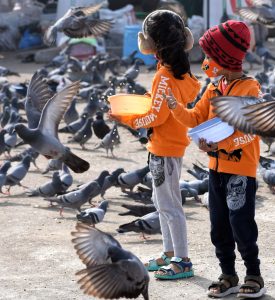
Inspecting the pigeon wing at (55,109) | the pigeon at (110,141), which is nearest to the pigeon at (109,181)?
the pigeon wing at (55,109)

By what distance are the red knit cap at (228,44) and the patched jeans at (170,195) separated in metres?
0.83

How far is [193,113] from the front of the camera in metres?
6.42

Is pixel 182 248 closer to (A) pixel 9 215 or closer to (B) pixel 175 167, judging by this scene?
(B) pixel 175 167

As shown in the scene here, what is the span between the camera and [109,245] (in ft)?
19.5

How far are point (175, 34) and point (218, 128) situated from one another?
837 mm

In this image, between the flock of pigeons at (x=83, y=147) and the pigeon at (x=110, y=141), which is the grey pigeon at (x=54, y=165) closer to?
the flock of pigeons at (x=83, y=147)

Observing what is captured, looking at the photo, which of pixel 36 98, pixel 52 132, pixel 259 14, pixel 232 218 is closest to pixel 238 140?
pixel 232 218

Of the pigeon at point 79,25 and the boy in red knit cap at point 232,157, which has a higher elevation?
the boy in red knit cap at point 232,157

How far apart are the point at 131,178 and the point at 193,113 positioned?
13.5 ft

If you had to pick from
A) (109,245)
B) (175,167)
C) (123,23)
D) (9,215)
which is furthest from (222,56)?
(123,23)

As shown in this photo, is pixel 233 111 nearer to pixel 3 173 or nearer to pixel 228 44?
pixel 228 44

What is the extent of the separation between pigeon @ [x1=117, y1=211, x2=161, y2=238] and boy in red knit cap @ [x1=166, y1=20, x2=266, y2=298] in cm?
180

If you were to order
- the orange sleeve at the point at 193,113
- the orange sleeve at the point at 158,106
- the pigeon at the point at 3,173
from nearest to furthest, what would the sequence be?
1. the orange sleeve at the point at 193,113
2. the orange sleeve at the point at 158,106
3. the pigeon at the point at 3,173

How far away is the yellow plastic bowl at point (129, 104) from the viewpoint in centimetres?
684
